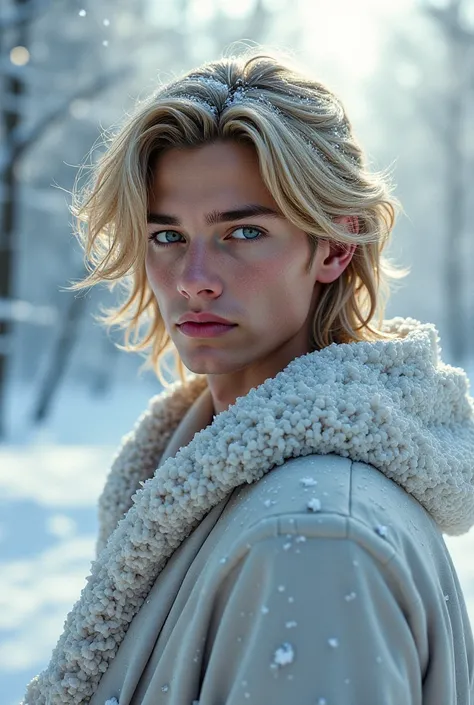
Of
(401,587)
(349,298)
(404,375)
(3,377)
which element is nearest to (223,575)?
(401,587)

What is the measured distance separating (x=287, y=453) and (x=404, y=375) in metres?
0.34

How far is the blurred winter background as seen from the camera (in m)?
5.34

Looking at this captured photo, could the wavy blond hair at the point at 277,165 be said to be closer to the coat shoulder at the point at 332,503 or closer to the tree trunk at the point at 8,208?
the coat shoulder at the point at 332,503

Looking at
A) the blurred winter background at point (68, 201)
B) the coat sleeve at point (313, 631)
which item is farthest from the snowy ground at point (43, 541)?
the coat sleeve at point (313, 631)

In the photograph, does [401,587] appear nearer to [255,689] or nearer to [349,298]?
[255,689]

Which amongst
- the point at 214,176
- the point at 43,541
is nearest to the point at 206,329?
the point at 214,176

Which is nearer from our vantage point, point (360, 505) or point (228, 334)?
point (360, 505)

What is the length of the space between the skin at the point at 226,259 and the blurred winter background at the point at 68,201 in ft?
1.64

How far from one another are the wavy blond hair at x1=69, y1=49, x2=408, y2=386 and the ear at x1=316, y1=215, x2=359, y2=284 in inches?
1.1

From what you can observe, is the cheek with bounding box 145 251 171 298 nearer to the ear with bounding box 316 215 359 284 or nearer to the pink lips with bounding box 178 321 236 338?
the pink lips with bounding box 178 321 236 338

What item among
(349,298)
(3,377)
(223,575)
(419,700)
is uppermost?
(349,298)

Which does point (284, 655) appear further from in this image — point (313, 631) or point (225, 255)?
point (225, 255)

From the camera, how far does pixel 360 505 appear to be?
1.10m

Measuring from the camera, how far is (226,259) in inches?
61.9
